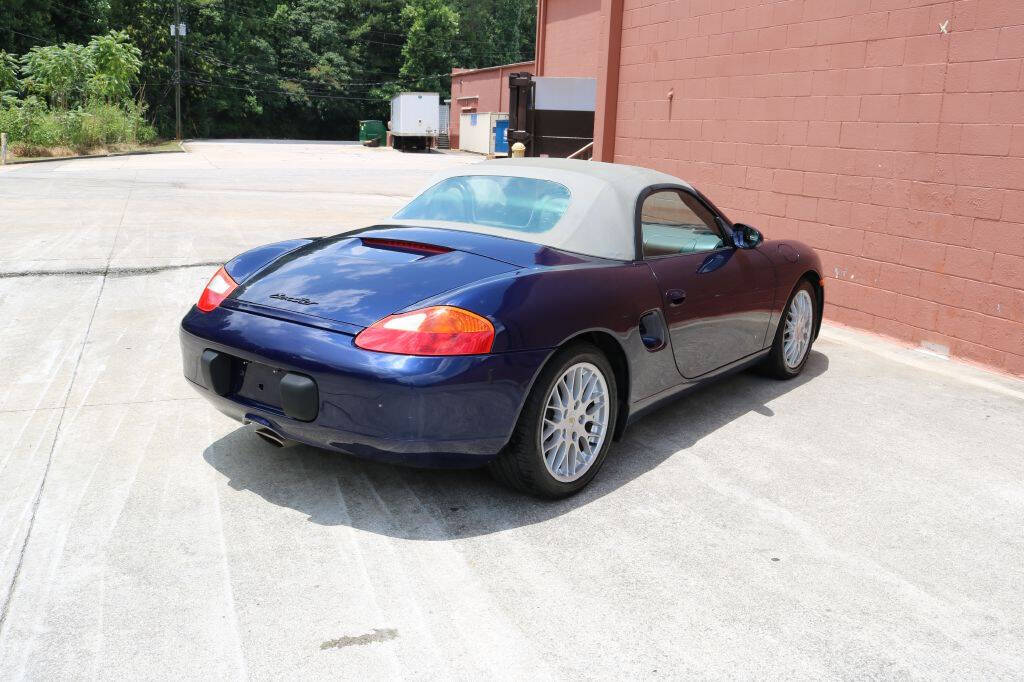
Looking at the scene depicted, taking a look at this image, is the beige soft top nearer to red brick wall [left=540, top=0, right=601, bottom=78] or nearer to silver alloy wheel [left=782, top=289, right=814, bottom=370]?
silver alloy wheel [left=782, top=289, right=814, bottom=370]

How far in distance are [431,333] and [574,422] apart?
822mm

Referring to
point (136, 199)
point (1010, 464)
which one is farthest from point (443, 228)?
point (136, 199)

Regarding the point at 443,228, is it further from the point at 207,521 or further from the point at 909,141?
the point at 909,141

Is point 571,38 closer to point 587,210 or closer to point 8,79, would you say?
point 8,79

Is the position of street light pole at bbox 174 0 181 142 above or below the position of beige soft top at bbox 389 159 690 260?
above

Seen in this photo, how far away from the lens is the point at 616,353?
4.14 m

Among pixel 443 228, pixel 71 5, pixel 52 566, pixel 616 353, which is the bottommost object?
pixel 52 566

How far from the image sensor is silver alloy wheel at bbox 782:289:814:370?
5.82 m

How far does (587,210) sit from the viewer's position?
Result: 441 centimetres

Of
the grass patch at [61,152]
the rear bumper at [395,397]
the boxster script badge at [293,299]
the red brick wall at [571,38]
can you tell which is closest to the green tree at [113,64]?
the grass patch at [61,152]

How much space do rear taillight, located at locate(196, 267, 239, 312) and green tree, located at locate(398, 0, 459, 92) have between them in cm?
6583

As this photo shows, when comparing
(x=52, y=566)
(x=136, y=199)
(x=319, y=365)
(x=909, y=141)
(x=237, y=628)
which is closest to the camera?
(x=237, y=628)

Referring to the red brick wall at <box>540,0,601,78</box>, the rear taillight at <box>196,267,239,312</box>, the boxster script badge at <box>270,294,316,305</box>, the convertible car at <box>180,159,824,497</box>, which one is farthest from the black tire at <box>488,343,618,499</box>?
the red brick wall at <box>540,0,601,78</box>

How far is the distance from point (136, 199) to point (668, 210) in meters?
13.7
